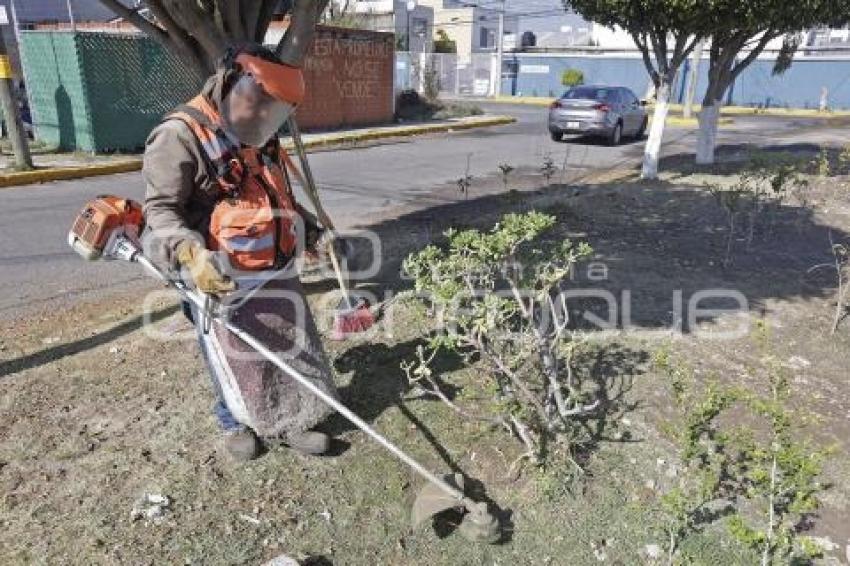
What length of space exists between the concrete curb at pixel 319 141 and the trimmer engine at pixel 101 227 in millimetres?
8409

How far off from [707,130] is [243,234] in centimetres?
1092

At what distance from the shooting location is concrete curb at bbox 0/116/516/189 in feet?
32.8

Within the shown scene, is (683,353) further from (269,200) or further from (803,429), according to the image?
(269,200)

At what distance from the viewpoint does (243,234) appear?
269 centimetres

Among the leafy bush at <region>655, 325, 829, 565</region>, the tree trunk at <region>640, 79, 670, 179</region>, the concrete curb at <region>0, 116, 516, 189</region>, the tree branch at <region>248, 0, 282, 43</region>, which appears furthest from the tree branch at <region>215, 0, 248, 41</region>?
the tree trunk at <region>640, 79, 670, 179</region>

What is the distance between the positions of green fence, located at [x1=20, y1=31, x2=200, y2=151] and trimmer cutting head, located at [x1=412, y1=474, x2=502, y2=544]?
11.8 meters

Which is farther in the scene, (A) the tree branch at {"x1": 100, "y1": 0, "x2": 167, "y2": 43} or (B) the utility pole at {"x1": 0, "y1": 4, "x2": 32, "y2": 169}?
(B) the utility pole at {"x1": 0, "y1": 4, "x2": 32, "y2": 169}

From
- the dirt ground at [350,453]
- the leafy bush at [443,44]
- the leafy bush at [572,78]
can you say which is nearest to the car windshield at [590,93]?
the dirt ground at [350,453]

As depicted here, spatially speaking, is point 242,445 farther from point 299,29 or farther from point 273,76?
point 299,29

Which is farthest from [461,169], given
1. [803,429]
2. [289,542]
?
[289,542]

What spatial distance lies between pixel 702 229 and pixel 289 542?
19.6 feet

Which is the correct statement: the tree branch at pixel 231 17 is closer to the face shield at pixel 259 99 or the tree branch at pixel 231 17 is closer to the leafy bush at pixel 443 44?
the face shield at pixel 259 99

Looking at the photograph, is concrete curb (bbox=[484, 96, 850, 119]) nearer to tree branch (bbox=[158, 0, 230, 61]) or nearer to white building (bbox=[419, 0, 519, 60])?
white building (bbox=[419, 0, 519, 60])

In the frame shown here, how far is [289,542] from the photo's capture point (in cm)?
267
